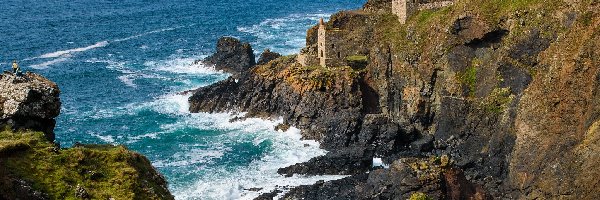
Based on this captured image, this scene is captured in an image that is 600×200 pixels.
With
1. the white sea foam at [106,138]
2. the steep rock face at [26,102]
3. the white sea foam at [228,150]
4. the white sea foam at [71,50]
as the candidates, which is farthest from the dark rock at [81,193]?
the white sea foam at [71,50]

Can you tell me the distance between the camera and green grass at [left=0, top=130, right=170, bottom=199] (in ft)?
63.7

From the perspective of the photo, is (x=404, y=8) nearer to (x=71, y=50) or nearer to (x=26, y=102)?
(x=26, y=102)

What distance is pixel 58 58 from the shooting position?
127000 mm

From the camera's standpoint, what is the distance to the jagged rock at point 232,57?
109 metres

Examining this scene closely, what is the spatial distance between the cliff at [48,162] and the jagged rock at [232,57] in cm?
8230

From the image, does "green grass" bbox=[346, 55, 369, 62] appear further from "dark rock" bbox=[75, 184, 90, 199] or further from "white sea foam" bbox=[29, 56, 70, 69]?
"dark rock" bbox=[75, 184, 90, 199]

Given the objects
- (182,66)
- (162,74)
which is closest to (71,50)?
(182,66)

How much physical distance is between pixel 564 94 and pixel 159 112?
5544 cm

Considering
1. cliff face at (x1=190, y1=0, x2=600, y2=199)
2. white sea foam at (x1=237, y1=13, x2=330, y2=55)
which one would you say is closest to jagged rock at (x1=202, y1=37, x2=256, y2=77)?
white sea foam at (x1=237, y1=13, x2=330, y2=55)

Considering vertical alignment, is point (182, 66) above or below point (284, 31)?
above

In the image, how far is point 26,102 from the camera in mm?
22203

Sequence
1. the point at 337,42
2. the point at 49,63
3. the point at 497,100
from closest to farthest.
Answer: the point at 497,100 → the point at 337,42 → the point at 49,63

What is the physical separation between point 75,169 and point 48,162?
848 millimetres

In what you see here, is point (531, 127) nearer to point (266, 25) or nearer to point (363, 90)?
point (363, 90)
